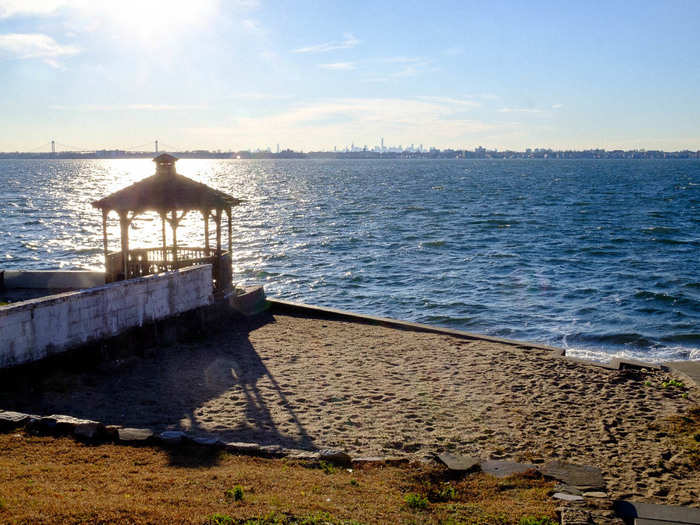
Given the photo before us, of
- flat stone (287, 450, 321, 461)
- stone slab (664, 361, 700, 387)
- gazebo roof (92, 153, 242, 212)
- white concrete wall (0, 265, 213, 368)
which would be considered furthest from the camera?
gazebo roof (92, 153, 242, 212)

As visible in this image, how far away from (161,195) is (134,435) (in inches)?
355

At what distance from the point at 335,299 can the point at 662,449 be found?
17.9m

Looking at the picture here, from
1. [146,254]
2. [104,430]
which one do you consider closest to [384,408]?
[104,430]

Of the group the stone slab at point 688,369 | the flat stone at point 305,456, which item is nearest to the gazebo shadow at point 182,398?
the flat stone at point 305,456

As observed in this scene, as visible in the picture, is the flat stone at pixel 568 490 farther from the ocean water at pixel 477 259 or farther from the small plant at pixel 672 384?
the ocean water at pixel 477 259

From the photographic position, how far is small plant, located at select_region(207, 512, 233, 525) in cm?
607

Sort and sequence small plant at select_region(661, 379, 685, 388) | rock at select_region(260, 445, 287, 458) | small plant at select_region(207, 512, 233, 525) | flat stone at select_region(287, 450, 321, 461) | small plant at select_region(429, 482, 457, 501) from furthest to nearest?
1. small plant at select_region(661, 379, 685, 388)
2. rock at select_region(260, 445, 287, 458)
3. flat stone at select_region(287, 450, 321, 461)
4. small plant at select_region(429, 482, 457, 501)
5. small plant at select_region(207, 512, 233, 525)

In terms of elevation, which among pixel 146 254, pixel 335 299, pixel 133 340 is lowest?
pixel 335 299

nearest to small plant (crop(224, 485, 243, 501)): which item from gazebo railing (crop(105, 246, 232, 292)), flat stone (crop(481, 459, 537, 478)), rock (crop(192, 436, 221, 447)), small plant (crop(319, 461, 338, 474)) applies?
small plant (crop(319, 461, 338, 474))

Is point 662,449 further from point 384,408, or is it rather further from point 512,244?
point 512,244

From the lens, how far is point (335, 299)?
1053 inches

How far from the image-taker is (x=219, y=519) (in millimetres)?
6168

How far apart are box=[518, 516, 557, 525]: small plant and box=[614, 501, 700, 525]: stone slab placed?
1.00m

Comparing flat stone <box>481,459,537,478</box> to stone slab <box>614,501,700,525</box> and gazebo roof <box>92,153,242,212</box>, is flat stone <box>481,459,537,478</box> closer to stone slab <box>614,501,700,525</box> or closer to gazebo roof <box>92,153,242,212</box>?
stone slab <box>614,501,700,525</box>
